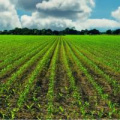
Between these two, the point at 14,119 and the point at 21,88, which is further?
the point at 21,88

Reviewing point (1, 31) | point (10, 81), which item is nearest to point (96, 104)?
point (10, 81)

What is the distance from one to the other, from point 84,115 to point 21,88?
4.48m

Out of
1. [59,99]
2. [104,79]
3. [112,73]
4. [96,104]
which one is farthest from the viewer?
[112,73]

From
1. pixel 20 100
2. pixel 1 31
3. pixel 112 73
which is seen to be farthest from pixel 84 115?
pixel 1 31

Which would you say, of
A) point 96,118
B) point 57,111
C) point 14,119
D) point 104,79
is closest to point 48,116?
point 57,111

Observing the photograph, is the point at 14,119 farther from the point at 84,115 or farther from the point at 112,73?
the point at 112,73

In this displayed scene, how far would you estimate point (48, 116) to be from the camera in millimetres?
8227

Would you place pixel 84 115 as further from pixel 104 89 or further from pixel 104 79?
pixel 104 79

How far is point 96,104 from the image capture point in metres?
9.48

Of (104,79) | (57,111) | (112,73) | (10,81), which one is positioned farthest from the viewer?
(112,73)

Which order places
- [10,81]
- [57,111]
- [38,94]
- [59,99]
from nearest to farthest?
[57,111] < [59,99] < [38,94] < [10,81]

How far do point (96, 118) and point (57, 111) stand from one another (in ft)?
4.91

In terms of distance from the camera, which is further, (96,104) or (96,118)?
(96,104)

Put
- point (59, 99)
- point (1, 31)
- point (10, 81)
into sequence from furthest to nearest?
point (1, 31), point (10, 81), point (59, 99)
